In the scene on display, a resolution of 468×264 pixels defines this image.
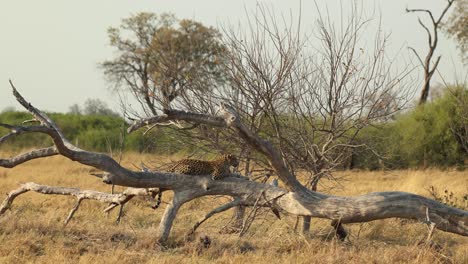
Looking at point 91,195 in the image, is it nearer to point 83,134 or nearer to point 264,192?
point 264,192

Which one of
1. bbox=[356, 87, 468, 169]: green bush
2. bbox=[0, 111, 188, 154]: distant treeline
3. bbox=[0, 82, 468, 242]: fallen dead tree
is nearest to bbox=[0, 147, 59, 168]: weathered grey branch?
bbox=[0, 82, 468, 242]: fallen dead tree

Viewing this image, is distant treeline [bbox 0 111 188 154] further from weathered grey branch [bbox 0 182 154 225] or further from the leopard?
the leopard

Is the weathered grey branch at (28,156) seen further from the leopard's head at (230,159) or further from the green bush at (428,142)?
the green bush at (428,142)

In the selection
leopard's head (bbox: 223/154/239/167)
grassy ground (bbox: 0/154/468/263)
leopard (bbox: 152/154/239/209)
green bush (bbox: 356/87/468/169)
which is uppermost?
green bush (bbox: 356/87/468/169)

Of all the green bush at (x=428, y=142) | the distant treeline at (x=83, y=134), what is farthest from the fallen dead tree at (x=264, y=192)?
the distant treeline at (x=83, y=134)

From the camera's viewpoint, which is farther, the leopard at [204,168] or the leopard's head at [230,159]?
the leopard's head at [230,159]

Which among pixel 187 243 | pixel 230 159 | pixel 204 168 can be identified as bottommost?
pixel 187 243

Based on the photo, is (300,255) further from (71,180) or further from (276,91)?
(71,180)

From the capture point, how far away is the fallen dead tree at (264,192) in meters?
6.37

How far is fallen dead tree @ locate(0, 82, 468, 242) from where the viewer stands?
6.37 m

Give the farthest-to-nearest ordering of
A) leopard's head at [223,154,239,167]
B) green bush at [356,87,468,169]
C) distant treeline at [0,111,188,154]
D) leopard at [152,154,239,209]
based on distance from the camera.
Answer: distant treeline at [0,111,188,154]
green bush at [356,87,468,169]
leopard's head at [223,154,239,167]
leopard at [152,154,239,209]

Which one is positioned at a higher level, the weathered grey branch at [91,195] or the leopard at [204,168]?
the leopard at [204,168]

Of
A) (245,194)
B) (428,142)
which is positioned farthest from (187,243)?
(428,142)

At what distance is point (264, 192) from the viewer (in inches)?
276
